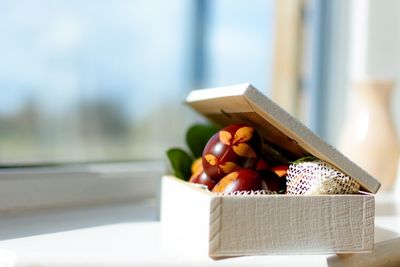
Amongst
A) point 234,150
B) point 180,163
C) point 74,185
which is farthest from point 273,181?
point 74,185

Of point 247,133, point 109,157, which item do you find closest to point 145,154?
point 109,157

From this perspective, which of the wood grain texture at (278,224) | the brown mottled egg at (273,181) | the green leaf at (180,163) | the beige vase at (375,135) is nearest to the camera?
the wood grain texture at (278,224)

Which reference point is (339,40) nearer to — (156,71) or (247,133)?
(156,71)

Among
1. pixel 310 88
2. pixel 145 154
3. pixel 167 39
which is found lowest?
pixel 145 154

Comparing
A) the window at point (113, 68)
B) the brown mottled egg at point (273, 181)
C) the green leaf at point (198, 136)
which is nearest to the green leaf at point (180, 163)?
the green leaf at point (198, 136)

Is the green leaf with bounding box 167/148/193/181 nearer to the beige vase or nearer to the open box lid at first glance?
the open box lid

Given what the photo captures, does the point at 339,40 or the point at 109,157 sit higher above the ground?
the point at 339,40

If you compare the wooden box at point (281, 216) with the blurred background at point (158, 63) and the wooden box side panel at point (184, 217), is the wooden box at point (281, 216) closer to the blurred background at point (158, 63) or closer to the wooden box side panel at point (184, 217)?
the wooden box side panel at point (184, 217)

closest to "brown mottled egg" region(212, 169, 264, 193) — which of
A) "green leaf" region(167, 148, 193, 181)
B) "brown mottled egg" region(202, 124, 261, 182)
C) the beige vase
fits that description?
"brown mottled egg" region(202, 124, 261, 182)
